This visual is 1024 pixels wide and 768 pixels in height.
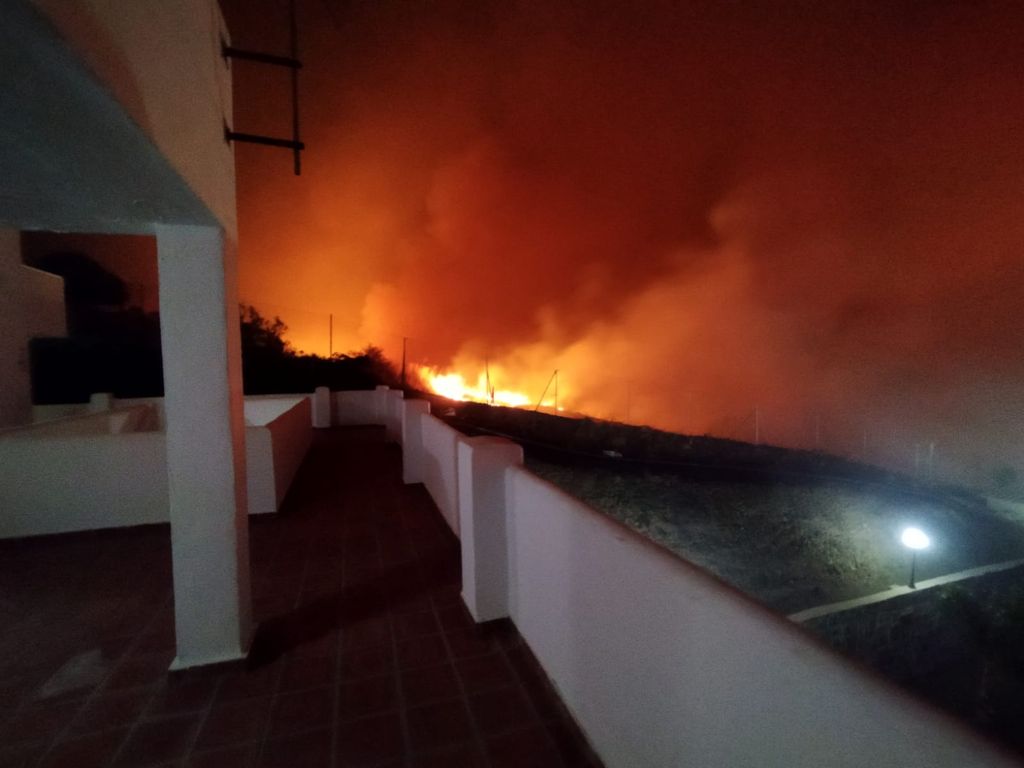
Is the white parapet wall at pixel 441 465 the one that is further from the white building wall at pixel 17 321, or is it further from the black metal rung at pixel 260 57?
the white building wall at pixel 17 321

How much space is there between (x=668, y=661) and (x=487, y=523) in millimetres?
1793

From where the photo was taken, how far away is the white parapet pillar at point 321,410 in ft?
45.8

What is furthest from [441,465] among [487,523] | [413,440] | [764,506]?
[764,506]

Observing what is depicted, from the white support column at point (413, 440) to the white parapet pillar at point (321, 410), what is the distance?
793 centimetres

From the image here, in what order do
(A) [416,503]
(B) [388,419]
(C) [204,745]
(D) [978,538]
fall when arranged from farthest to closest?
(D) [978,538] < (B) [388,419] < (A) [416,503] < (C) [204,745]

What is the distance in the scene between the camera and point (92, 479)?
520 cm

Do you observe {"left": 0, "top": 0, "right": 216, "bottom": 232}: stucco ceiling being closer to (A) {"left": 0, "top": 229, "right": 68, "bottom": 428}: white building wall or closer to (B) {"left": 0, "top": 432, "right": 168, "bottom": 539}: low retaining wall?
(B) {"left": 0, "top": 432, "right": 168, "bottom": 539}: low retaining wall

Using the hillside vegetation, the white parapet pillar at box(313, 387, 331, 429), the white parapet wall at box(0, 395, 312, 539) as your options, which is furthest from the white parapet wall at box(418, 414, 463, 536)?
the white parapet pillar at box(313, 387, 331, 429)

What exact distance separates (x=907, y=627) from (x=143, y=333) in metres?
28.6

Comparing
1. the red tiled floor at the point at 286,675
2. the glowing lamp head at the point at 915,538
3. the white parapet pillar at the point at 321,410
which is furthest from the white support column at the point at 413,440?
the white parapet pillar at the point at 321,410

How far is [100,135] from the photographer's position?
5.04 ft

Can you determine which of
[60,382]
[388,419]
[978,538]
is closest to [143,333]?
[60,382]

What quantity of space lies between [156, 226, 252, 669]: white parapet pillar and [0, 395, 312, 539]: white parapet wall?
10.4 feet

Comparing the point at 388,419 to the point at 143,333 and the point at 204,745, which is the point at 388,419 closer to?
the point at 204,745
